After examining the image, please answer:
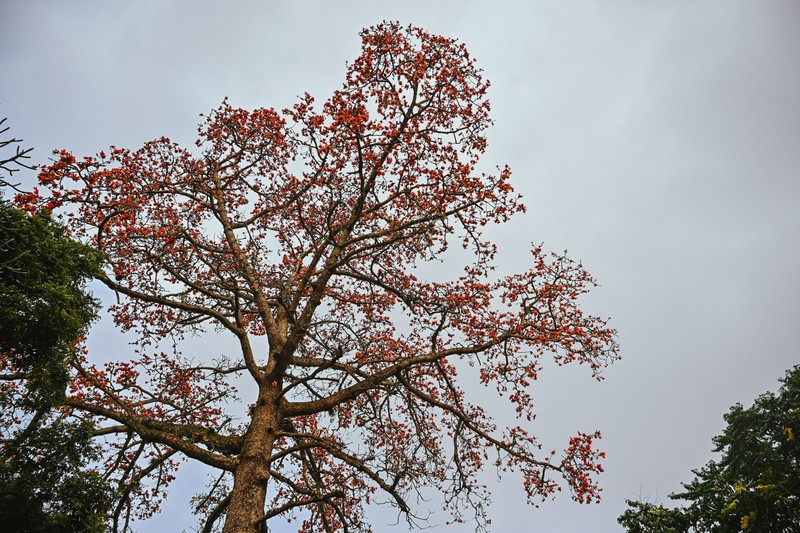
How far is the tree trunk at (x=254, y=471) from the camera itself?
7.36 meters

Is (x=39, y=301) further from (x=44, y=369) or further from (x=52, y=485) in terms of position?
(x=52, y=485)

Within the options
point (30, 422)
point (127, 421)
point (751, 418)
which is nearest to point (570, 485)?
point (127, 421)

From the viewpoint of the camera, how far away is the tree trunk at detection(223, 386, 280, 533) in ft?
24.1

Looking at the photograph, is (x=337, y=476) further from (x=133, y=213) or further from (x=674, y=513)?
(x=674, y=513)

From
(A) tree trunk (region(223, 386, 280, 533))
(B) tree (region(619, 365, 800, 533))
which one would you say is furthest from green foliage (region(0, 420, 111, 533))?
(B) tree (region(619, 365, 800, 533))

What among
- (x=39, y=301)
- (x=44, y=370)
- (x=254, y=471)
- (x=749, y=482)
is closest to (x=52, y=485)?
(x=44, y=370)

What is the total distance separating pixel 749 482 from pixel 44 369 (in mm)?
25869

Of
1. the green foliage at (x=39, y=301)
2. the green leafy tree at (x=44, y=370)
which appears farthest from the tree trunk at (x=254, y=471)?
the green foliage at (x=39, y=301)

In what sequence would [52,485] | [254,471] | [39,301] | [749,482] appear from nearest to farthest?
[39,301]
[52,485]
[254,471]
[749,482]

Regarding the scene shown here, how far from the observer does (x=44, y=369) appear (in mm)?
5484

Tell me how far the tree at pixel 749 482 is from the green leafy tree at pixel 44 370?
721 inches

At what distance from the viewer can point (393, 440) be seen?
10.9 meters

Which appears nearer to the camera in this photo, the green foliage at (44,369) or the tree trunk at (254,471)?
the green foliage at (44,369)

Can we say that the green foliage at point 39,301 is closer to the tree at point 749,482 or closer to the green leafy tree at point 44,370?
the green leafy tree at point 44,370
